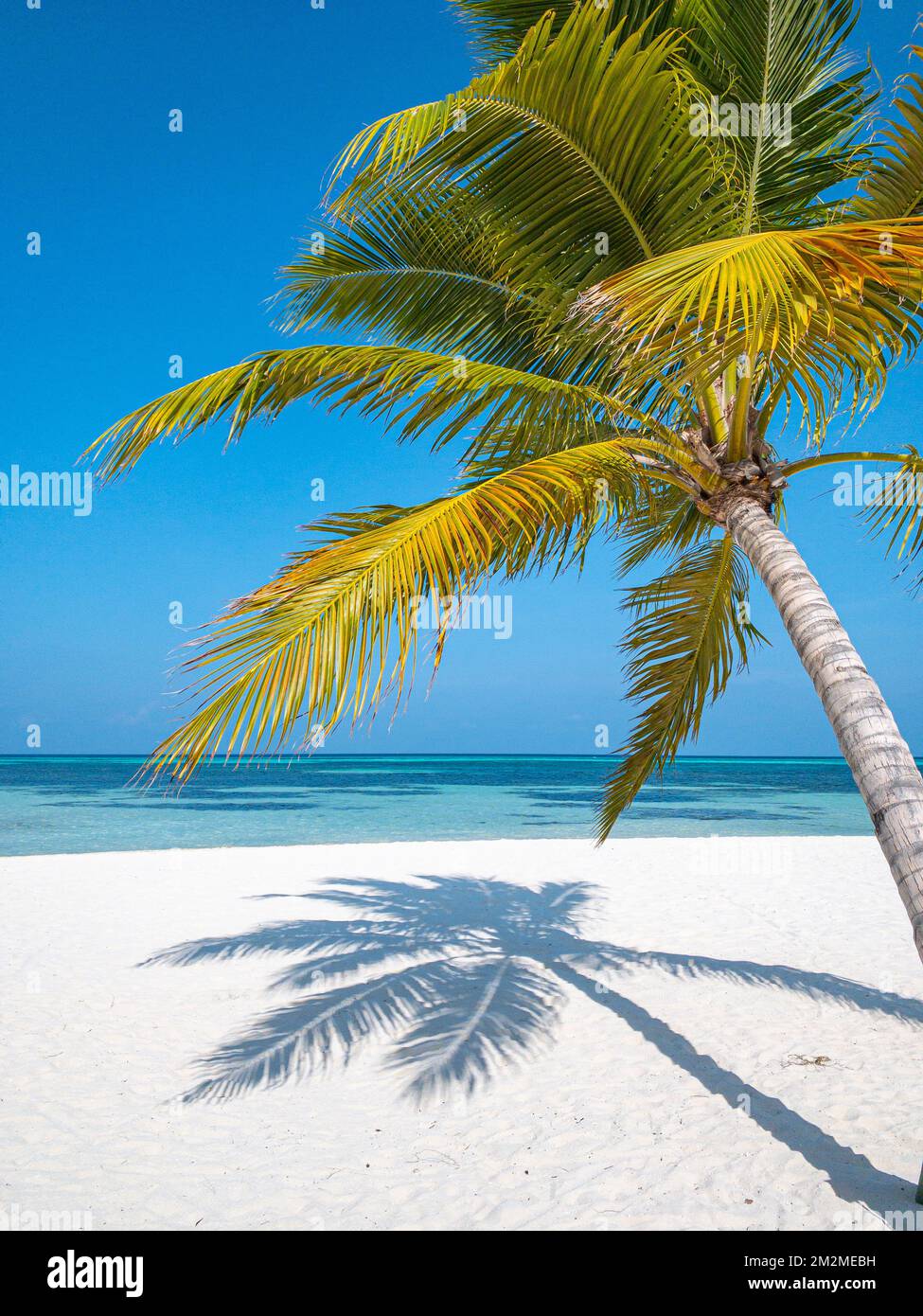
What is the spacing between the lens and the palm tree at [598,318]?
2.93 metres

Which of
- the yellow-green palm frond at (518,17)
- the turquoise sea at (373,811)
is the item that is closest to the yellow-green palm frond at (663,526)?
the yellow-green palm frond at (518,17)

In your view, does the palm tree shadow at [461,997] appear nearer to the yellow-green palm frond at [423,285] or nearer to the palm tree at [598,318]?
the palm tree at [598,318]

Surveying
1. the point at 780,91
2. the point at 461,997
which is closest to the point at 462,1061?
the point at 461,997

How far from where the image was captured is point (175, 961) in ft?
23.7

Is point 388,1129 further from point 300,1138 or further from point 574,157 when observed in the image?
point 574,157

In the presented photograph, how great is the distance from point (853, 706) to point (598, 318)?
1.79 m

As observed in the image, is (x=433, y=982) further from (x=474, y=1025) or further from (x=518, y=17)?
(x=518, y=17)

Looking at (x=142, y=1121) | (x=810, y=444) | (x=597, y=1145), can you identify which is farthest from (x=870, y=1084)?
(x=142, y=1121)

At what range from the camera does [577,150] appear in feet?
12.3

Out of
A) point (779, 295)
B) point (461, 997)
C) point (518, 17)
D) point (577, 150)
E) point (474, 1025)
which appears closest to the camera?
point (779, 295)

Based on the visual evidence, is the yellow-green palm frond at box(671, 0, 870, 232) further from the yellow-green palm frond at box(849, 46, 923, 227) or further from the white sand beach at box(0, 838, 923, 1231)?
the white sand beach at box(0, 838, 923, 1231)

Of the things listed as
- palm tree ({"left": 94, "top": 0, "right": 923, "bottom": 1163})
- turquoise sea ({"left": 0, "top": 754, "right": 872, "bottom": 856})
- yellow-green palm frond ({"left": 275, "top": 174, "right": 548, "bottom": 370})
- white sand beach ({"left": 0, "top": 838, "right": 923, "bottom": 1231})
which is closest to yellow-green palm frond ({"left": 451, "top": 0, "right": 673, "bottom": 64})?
palm tree ({"left": 94, "top": 0, "right": 923, "bottom": 1163})

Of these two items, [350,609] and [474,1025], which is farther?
[474,1025]

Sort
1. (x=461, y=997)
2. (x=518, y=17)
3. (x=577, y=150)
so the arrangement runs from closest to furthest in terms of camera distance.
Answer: (x=577, y=150), (x=518, y=17), (x=461, y=997)
